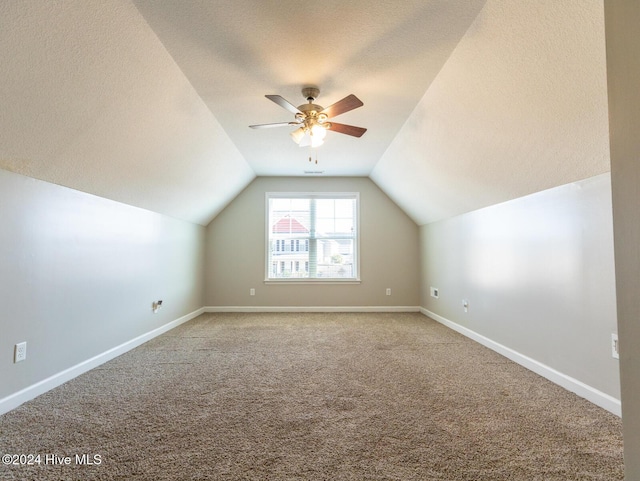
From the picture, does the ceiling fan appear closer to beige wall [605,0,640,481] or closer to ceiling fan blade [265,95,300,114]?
ceiling fan blade [265,95,300,114]

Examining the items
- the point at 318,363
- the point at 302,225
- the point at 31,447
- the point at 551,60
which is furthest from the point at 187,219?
the point at 551,60

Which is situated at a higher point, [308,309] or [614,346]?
[614,346]

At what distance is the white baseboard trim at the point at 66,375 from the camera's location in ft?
6.47

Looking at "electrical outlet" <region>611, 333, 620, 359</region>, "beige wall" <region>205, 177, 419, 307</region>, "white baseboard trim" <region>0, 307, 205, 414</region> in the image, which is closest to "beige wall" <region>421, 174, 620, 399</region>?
"electrical outlet" <region>611, 333, 620, 359</region>

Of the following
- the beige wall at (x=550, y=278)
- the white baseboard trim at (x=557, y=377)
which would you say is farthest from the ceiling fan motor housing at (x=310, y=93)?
the white baseboard trim at (x=557, y=377)

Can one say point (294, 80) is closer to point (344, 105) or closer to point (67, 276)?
point (344, 105)

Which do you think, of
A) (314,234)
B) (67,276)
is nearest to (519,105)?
(67,276)

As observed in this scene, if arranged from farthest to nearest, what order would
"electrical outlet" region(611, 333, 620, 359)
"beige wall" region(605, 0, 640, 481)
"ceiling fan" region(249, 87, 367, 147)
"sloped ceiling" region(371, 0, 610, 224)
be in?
1. "ceiling fan" region(249, 87, 367, 147)
2. "electrical outlet" region(611, 333, 620, 359)
3. "sloped ceiling" region(371, 0, 610, 224)
4. "beige wall" region(605, 0, 640, 481)

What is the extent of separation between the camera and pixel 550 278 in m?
2.52

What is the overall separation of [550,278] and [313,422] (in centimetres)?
218

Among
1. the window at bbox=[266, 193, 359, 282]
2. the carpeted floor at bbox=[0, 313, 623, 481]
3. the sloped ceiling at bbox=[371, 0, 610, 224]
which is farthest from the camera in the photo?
the window at bbox=[266, 193, 359, 282]

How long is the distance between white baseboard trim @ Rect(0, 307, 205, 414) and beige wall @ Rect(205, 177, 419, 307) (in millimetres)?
1665

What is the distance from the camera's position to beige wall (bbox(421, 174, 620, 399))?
2.04 m

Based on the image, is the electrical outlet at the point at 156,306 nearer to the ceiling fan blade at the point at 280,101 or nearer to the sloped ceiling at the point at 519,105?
the ceiling fan blade at the point at 280,101
